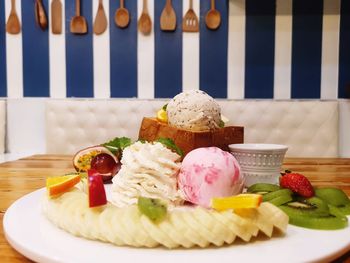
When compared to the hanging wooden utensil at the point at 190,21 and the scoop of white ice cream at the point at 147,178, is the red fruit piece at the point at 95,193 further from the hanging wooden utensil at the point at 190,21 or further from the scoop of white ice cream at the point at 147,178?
the hanging wooden utensil at the point at 190,21

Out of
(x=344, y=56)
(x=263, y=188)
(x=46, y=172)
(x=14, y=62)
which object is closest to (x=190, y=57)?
(x=344, y=56)

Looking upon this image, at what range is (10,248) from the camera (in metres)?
0.74

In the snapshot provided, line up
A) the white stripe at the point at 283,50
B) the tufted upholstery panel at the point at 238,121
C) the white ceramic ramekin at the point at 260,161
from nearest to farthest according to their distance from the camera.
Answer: the white ceramic ramekin at the point at 260,161 → the tufted upholstery panel at the point at 238,121 → the white stripe at the point at 283,50

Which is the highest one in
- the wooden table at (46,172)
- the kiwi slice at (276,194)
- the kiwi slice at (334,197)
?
the kiwi slice at (276,194)

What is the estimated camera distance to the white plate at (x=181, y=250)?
0.64 meters

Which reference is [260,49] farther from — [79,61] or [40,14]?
[40,14]

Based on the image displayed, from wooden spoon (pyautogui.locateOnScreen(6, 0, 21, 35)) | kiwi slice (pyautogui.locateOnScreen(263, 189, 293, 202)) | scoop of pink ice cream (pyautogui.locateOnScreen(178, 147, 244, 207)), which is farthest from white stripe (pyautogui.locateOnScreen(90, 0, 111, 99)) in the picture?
kiwi slice (pyautogui.locateOnScreen(263, 189, 293, 202))

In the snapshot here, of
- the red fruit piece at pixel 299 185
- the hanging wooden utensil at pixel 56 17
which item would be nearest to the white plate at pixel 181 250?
the red fruit piece at pixel 299 185

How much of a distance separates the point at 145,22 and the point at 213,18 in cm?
51

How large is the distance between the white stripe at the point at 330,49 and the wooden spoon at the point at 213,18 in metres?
0.79

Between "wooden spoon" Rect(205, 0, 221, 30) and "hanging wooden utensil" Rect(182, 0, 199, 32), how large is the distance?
83 mm

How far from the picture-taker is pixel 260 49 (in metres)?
3.22

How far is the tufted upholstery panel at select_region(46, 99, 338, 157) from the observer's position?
3088mm

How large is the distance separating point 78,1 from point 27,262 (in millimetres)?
2856
